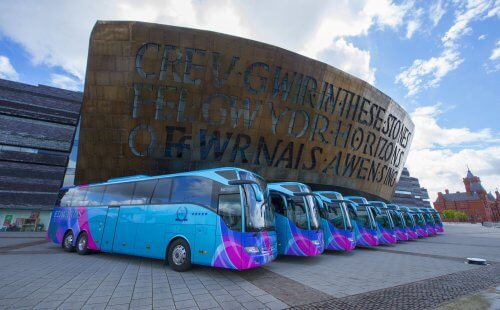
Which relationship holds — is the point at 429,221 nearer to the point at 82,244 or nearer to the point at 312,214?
the point at 312,214

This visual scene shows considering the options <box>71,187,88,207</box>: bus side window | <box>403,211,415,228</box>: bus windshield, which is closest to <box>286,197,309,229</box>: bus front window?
<box>71,187,88,207</box>: bus side window

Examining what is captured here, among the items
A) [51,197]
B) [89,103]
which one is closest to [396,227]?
[89,103]

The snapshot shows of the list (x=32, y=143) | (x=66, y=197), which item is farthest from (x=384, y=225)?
(x=32, y=143)

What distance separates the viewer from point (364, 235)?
1669 cm

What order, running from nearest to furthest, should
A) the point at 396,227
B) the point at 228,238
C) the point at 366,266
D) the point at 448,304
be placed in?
the point at 448,304 → the point at 228,238 → the point at 366,266 → the point at 396,227

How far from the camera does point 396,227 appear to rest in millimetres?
21250

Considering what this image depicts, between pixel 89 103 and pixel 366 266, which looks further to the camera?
pixel 89 103

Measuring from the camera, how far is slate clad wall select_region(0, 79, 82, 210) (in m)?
25.8

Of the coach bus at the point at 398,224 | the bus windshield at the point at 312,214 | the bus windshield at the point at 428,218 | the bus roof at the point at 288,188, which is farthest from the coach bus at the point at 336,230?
the bus windshield at the point at 428,218

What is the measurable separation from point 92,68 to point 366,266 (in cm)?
2076

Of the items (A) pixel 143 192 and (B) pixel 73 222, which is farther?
(B) pixel 73 222

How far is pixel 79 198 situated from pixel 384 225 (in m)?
19.6

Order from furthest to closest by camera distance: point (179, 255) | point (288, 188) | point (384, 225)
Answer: point (384, 225) < point (288, 188) < point (179, 255)

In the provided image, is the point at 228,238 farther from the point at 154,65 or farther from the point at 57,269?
the point at 154,65
